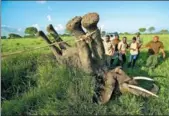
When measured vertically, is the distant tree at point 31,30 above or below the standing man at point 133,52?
above

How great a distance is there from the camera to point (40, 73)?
328 inches

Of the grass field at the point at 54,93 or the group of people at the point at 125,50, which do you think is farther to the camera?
the group of people at the point at 125,50

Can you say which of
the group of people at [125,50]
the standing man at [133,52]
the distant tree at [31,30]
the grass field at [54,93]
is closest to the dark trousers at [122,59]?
the group of people at [125,50]

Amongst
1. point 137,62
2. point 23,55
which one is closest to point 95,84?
point 23,55

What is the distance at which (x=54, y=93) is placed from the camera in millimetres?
7637

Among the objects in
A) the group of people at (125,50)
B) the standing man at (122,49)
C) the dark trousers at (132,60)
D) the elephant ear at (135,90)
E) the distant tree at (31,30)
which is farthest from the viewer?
the standing man at (122,49)

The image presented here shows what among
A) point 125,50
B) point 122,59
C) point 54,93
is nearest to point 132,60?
point 122,59

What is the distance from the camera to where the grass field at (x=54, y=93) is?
7.33 m

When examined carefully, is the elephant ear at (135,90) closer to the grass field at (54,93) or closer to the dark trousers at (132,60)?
the grass field at (54,93)

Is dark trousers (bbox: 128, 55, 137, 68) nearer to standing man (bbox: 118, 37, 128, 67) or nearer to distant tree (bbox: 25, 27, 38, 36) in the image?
standing man (bbox: 118, 37, 128, 67)

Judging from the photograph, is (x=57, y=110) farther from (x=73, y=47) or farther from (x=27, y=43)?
(x=27, y=43)

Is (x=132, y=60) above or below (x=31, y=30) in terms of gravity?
below

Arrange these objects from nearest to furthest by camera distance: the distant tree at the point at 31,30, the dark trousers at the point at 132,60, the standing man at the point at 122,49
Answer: the distant tree at the point at 31,30, the dark trousers at the point at 132,60, the standing man at the point at 122,49

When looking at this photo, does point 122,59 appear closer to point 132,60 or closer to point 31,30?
point 132,60
